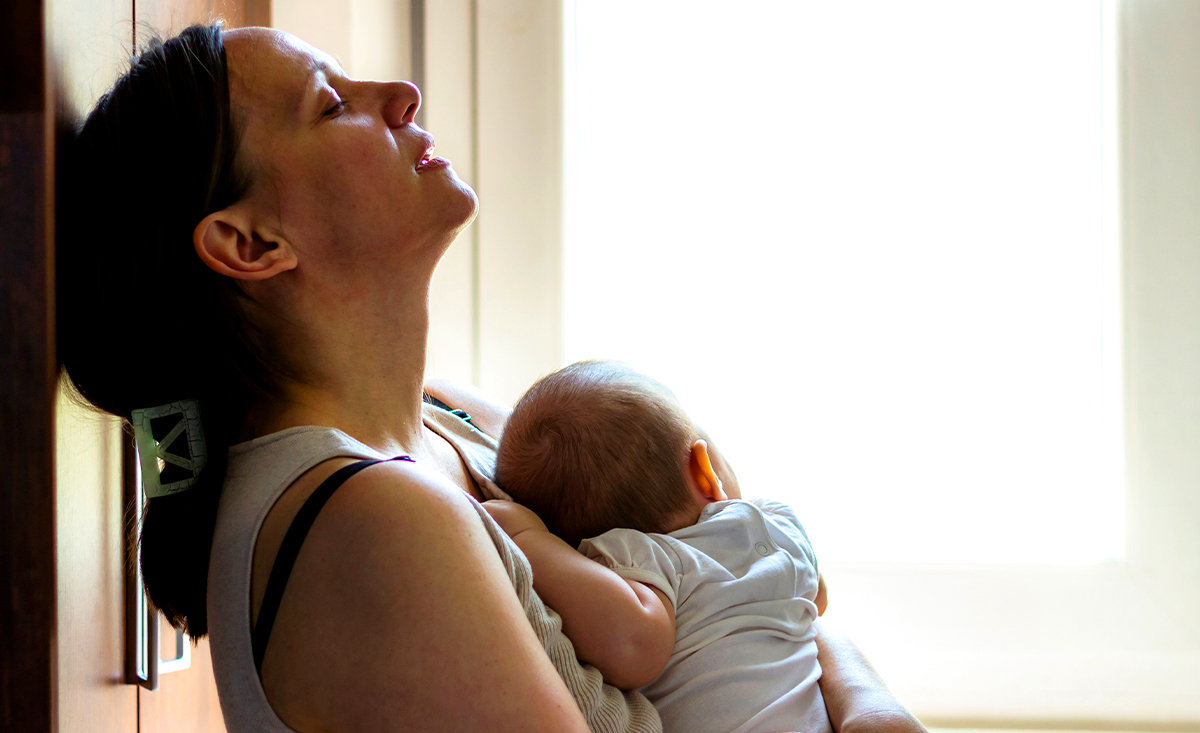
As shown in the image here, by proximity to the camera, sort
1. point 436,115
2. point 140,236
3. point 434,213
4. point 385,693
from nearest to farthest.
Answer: point 385,693 → point 140,236 → point 434,213 → point 436,115

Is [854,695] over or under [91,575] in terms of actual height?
under

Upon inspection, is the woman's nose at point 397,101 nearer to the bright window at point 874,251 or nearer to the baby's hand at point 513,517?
the baby's hand at point 513,517

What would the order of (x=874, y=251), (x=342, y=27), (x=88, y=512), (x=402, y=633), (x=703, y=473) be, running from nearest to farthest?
(x=402, y=633), (x=88, y=512), (x=703, y=473), (x=342, y=27), (x=874, y=251)

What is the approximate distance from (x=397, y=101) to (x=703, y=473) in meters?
0.55

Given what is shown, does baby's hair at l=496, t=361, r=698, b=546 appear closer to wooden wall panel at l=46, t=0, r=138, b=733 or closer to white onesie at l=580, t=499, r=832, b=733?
white onesie at l=580, t=499, r=832, b=733

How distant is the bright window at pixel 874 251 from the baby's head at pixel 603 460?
2.20 ft

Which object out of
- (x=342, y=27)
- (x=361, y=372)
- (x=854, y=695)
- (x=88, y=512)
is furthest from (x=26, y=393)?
(x=342, y=27)

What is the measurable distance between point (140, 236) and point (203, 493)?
0.80ft

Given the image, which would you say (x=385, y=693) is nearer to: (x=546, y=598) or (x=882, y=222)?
(x=546, y=598)

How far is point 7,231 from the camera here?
0.63 meters

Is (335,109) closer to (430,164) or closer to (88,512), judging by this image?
(430,164)

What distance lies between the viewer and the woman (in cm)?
62

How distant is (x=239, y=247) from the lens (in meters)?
0.80

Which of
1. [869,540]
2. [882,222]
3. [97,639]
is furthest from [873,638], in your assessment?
[97,639]
